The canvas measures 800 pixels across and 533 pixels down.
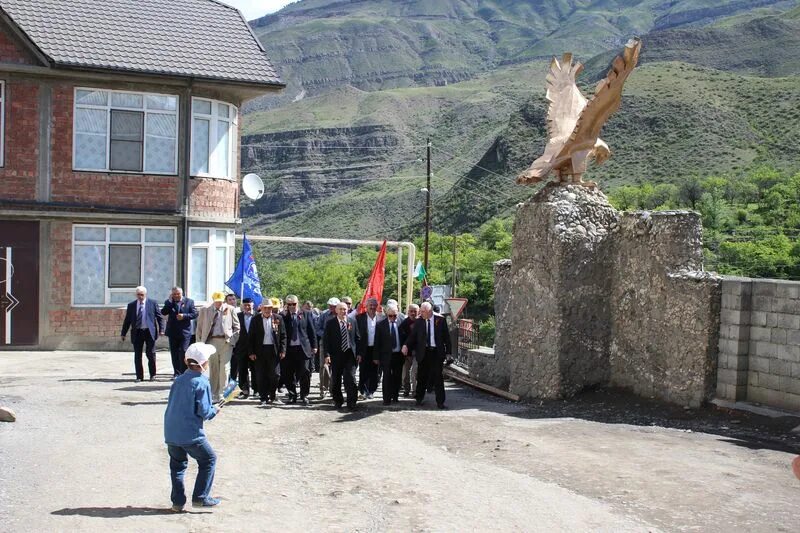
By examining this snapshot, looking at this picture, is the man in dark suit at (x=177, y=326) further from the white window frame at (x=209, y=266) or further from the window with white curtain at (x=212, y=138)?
the window with white curtain at (x=212, y=138)

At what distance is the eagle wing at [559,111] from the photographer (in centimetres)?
1684

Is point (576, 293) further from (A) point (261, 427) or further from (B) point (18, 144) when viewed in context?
(B) point (18, 144)

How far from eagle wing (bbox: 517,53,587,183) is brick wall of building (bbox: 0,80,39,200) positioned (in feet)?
39.7

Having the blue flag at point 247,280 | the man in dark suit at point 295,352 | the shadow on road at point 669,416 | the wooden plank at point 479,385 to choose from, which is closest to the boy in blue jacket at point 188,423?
the shadow on road at point 669,416

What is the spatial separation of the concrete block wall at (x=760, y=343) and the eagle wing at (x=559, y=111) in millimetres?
3686

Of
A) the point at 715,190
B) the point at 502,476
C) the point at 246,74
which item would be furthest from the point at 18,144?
the point at 715,190

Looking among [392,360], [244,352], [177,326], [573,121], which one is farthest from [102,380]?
[573,121]

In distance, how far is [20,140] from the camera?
23328 millimetres

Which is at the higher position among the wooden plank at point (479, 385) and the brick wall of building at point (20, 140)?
the brick wall of building at point (20, 140)

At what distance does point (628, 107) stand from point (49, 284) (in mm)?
73367

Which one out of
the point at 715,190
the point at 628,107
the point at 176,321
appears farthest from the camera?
the point at 628,107

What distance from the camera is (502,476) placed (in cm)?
1087

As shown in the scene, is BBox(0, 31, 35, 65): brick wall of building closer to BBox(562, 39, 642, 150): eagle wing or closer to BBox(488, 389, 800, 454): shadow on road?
BBox(562, 39, 642, 150): eagle wing

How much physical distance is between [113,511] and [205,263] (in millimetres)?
16764
